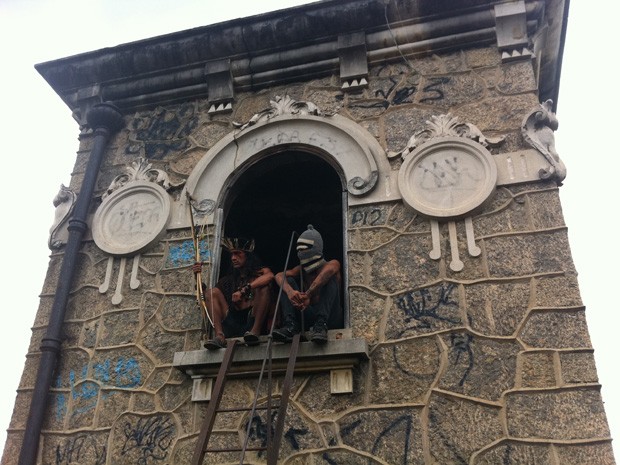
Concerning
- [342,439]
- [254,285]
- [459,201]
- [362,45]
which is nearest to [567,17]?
[362,45]

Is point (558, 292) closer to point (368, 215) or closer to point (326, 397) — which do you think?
point (368, 215)

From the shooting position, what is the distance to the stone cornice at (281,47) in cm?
584

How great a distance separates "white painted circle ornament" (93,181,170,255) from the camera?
571 centimetres

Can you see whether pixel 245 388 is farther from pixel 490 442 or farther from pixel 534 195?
pixel 534 195

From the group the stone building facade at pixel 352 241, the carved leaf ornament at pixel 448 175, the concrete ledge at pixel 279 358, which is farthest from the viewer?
the carved leaf ornament at pixel 448 175

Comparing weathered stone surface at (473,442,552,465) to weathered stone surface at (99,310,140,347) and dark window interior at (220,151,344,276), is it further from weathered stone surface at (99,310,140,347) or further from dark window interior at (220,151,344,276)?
dark window interior at (220,151,344,276)

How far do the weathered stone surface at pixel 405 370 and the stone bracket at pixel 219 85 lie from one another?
3.10 m

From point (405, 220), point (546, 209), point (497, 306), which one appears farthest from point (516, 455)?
point (405, 220)

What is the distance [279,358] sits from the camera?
15.1ft

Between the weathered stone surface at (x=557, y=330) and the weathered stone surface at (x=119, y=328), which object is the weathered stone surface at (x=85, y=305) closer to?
the weathered stone surface at (x=119, y=328)

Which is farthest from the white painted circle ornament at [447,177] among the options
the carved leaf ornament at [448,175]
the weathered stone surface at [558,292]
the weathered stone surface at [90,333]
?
the weathered stone surface at [90,333]

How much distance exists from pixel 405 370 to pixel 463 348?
0.43 meters

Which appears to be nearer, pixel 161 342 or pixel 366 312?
pixel 366 312

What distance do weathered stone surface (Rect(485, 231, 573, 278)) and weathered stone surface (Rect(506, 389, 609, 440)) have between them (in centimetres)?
91
